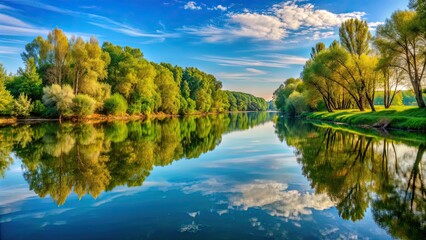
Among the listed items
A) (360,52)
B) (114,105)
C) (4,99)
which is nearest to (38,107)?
(4,99)

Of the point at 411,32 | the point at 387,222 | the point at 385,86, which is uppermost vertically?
the point at 411,32

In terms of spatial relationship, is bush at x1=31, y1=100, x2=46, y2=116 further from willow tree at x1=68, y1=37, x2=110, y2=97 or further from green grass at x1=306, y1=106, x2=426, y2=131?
green grass at x1=306, y1=106, x2=426, y2=131

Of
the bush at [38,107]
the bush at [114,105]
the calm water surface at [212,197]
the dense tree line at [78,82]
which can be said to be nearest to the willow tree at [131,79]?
the dense tree line at [78,82]

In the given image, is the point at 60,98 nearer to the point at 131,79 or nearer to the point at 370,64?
the point at 131,79

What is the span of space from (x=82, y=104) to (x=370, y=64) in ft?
172

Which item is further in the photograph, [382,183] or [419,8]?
[419,8]

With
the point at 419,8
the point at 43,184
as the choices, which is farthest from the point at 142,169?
the point at 419,8

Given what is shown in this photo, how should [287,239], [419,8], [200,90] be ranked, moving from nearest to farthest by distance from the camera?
[287,239]
[419,8]
[200,90]

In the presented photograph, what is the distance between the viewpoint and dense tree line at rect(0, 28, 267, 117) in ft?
174

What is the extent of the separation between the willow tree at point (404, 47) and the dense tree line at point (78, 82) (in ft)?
159

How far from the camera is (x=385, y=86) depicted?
2039 inches

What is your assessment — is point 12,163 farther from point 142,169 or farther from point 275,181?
point 275,181

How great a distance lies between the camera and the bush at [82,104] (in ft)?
175

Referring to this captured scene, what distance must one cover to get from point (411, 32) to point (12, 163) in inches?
1649
